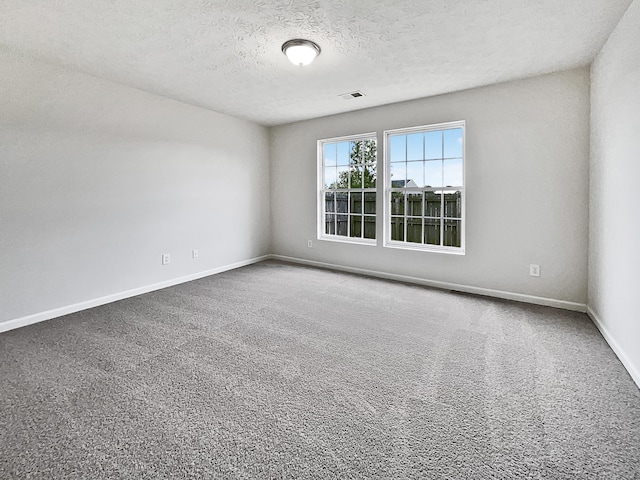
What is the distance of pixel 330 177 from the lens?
5.44 m

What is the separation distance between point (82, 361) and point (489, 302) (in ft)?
12.8

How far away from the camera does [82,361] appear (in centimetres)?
231

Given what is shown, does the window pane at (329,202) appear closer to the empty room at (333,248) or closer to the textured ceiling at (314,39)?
the empty room at (333,248)

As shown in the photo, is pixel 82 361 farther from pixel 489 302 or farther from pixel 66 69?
pixel 489 302

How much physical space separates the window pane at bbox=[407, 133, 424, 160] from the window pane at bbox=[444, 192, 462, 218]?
68 cm

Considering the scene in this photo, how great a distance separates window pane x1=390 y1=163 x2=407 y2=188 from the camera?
4588mm

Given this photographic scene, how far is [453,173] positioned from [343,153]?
6.04 ft

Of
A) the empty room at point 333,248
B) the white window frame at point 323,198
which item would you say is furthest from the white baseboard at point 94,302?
the white window frame at point 323,198

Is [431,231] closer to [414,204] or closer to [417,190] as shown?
[414,204]

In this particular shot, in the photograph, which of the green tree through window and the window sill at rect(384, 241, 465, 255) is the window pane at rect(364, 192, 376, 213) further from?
the window sill at rect(384, 241, 465, 255)

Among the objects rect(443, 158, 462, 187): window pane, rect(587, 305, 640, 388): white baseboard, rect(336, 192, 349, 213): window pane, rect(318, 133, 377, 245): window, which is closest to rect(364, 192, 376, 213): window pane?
rect(318, 133, 377, 245): window

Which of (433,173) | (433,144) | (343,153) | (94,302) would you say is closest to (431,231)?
(433,173)

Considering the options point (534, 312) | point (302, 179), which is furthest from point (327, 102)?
point (534, 312)

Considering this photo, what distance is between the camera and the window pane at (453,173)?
4.14 m
